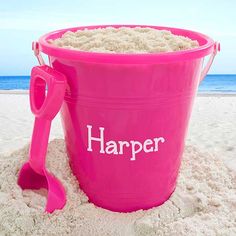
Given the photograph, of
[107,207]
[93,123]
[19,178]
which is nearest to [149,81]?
[93,123]

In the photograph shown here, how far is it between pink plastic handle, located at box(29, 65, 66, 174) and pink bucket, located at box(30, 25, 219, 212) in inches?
1.7

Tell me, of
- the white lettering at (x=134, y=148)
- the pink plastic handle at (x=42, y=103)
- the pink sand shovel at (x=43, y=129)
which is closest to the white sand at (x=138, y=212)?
the pink sand shovel at (x=43, y=129)

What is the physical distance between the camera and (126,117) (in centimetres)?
130

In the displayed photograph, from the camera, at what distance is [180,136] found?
1459mm

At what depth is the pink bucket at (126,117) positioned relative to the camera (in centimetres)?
125

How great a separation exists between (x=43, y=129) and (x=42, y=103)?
0.10m

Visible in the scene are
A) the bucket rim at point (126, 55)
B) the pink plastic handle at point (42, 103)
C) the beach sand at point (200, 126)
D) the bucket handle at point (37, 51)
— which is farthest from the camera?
the beach sand at point (200, 126)

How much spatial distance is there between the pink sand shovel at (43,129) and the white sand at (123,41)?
0.46 feet

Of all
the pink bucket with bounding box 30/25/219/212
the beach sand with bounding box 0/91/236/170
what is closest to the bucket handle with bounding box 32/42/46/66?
the pink bucket with bounding box 30/25/219/212

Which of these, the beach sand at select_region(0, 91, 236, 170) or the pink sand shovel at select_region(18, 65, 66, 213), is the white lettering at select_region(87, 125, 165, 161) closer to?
the pink sand shovel at select_region(18, 65, 66, 213)

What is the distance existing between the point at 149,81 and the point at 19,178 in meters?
0.70

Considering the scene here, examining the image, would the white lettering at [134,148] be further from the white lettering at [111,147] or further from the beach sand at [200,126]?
the beach sand at [200,126]

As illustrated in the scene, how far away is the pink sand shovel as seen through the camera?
4.37ft

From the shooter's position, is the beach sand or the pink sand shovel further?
the beach sand
